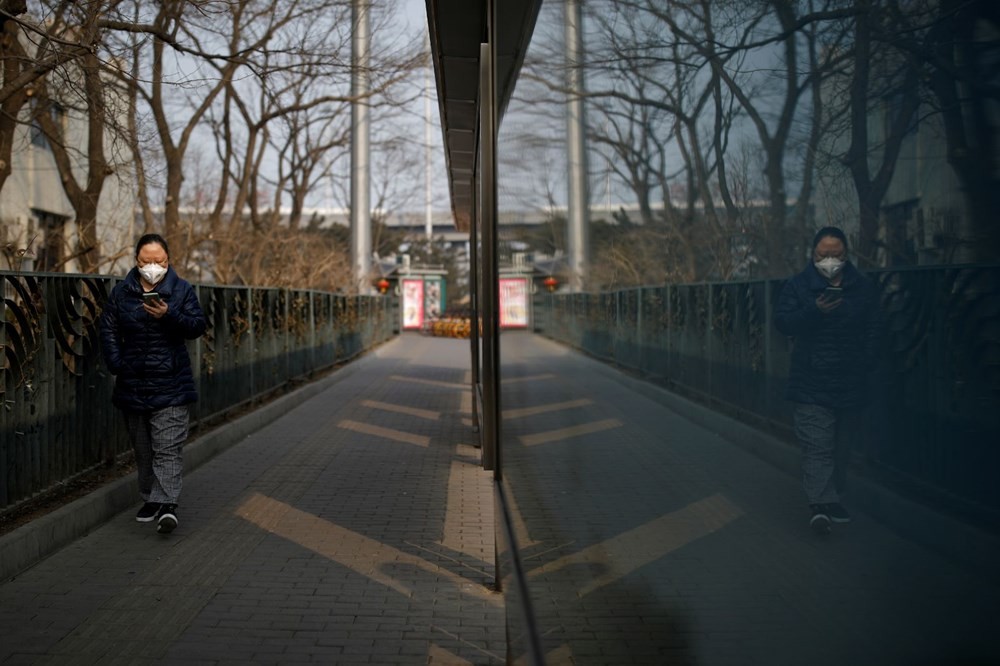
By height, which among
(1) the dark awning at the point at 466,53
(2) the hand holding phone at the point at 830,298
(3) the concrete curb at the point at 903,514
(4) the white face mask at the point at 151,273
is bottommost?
(3) the concrete curb at the point at 903,514

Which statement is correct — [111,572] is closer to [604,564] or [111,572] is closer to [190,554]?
[190,554]

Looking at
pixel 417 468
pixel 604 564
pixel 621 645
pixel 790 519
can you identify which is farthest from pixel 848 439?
pixel 417 468

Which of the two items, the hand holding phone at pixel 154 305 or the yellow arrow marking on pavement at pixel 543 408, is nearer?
the yellow arrow marking on pavement at pixel 543 408

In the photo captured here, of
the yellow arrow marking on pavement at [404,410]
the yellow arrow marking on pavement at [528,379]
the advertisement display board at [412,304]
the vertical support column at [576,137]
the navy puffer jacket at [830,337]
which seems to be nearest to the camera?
the navy puffer jacket at [830,337]

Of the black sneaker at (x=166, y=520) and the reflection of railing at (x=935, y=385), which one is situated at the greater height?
the reflection of railing at (x=935, y=385)

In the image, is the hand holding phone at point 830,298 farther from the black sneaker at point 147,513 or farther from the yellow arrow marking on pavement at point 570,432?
the black sneaker at point 147,513

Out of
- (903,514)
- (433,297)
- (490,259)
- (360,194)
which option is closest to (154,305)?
(490,259)

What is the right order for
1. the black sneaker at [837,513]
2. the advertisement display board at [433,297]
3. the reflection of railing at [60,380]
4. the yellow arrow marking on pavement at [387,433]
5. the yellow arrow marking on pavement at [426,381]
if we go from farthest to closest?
the advertisement display board at [433,297], the yellow arrow marking on pavement at [426,381], the yellow arrow marking on pavement at [387,433], the reflection of railing at [60,380], the black sneaker at [837,513]

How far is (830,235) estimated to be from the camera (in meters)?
1.06

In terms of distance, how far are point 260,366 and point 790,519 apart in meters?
12.1

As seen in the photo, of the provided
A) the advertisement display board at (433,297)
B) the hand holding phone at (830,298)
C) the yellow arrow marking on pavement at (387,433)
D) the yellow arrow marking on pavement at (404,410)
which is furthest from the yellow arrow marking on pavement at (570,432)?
the advertisement display board at (433,297)

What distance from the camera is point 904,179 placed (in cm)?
94

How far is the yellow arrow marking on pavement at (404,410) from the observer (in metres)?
13.1

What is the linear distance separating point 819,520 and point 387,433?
1030 centimetres
